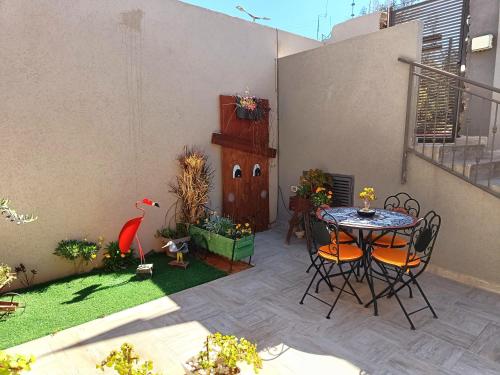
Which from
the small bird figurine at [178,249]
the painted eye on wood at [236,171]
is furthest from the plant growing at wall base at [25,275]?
the painted eye on wood at [236,171]

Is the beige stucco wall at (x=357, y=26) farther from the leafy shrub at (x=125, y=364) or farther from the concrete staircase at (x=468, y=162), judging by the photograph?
the leafy shrub at (x=125, y=364)

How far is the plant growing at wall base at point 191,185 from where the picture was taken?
16.3 feet

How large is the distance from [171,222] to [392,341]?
11.6ft

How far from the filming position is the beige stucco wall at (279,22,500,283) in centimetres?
387

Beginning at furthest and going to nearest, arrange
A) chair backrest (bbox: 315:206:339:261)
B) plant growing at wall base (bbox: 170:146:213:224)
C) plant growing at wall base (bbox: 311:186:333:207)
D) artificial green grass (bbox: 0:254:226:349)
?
1. plant growing at wall base (bbox: 311:186:333:207)
2. plant growing at wall base (bbox: 170:146:213:224)
3. chair backrest (bbox: 315:206:339:261)
4. artificial green grass (bbox: 0:254:226:349)

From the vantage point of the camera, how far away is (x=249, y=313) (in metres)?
3.35

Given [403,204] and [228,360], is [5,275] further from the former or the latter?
[403,204]

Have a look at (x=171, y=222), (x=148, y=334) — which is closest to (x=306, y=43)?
(x=171, y=222)

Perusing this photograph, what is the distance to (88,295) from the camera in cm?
373

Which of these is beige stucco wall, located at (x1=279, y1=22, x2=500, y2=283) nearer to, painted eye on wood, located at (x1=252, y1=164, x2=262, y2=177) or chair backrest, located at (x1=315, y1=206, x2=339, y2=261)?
painted eye on wood, located at (x1=252, y1=164, x2=262, y2=177)

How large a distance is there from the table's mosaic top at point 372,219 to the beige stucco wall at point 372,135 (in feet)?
2.65

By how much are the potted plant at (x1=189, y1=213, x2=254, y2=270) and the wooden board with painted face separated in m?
0.97

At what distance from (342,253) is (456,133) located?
10.9ft

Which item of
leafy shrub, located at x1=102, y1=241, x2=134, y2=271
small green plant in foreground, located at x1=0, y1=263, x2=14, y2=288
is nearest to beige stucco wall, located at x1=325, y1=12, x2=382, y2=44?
leafy shrub, located at x1=102, y1=241, x2=134, y2=271
